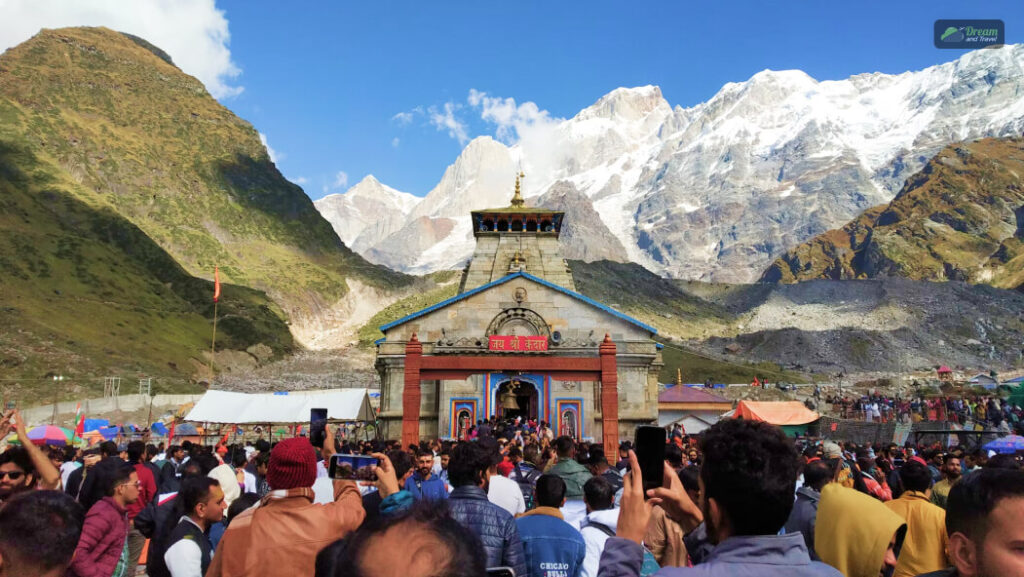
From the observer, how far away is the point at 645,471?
3604 millimetres

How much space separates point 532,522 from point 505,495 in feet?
4.38

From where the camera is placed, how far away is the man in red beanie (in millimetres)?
4254

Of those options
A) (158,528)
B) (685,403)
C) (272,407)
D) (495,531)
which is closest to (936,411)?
(685,403)

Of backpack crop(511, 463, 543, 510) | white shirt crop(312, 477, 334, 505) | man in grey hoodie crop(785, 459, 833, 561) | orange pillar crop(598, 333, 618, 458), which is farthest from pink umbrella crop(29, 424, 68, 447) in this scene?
man in grey hoodie crop(785, 459, 833, 561)

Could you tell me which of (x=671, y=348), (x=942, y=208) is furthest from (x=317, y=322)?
(x=942, y=208)

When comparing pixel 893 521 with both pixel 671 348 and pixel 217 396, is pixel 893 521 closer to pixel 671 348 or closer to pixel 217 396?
pixel 217 396

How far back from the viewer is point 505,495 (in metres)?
6.96

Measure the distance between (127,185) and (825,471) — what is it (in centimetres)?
11993

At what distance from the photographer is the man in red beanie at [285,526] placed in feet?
14.0

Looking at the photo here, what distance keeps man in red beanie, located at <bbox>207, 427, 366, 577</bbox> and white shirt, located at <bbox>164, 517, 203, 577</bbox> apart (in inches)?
59.7

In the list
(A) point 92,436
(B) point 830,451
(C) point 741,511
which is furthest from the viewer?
(A) point 92,436

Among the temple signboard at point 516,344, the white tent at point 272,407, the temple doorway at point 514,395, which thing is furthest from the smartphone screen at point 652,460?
the temple signboard at point 516,344

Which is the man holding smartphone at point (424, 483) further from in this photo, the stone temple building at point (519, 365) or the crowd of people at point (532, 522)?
the stone temple building at point (519, 365)

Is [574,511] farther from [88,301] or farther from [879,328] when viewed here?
[879,328]
